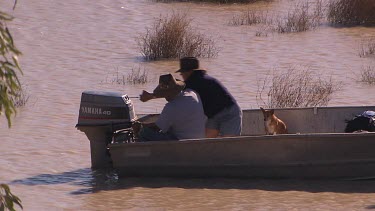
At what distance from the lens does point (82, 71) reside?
52.9ft

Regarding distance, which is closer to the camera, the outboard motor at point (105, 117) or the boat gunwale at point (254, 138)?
the boat gunwale at point (254, 138)

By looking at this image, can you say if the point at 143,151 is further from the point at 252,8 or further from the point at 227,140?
the point at 252,8

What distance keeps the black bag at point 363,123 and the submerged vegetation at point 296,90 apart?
110 inches

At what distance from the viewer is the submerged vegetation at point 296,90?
13.0 meters

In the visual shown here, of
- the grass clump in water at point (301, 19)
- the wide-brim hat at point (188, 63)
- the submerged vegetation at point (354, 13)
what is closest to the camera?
the wide-brim hat at point (188, 63)

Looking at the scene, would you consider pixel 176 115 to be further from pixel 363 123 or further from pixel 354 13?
pixel 354 13

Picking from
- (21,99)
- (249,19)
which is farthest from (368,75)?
(249,19)

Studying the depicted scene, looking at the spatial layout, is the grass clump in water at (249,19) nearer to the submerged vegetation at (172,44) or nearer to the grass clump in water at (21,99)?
the submerged vegetation at (172,44)

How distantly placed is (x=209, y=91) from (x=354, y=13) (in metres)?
11.8

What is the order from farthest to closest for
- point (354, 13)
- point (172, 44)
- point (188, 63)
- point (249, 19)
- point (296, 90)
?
1. point (354, 13)
2. point (249, 19)
3. point (172, 44)
4. point (296, 90)
5. point (188, 63)

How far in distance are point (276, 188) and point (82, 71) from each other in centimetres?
708

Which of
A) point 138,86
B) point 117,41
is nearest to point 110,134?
point 138,86

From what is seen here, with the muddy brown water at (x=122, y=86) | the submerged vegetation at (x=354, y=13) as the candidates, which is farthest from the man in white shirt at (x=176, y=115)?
the submerged vegetation at (x=354, y=13)

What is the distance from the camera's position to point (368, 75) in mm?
15305
